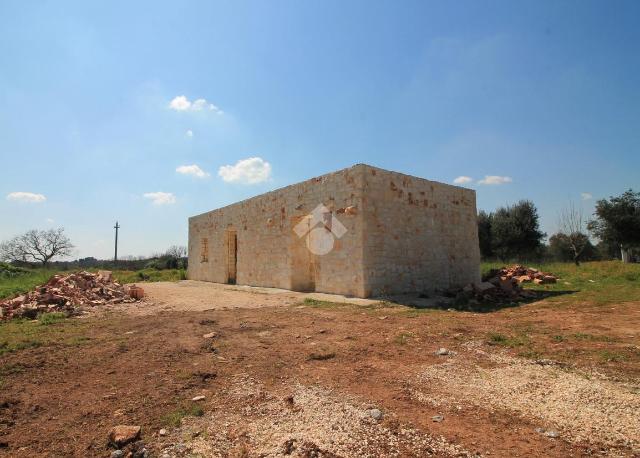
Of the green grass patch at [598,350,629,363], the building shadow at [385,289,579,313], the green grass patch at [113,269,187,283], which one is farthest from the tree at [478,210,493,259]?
the green grass patch at [598,350,629,363]

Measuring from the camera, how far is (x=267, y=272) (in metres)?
13.2

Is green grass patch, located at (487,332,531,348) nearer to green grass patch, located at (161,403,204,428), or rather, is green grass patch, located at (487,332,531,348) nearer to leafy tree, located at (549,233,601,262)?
green grass patch, located at (161,403,204,428)

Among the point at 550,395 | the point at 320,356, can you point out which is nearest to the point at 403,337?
the point at 320,356

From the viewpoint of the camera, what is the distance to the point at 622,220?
24.5 m

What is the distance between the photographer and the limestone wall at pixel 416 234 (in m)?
9.48

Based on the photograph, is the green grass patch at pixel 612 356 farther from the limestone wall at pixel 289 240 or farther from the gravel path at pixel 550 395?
the limestone wall at pixel 289 240

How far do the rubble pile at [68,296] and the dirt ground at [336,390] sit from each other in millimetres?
2381

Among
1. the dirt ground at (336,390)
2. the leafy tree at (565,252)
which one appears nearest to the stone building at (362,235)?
the dirt ground at (336,390)

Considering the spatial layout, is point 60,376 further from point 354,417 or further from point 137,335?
point 354,417

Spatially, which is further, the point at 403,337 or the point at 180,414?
the point at 403,337

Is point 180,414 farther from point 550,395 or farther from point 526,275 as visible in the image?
point 526,275

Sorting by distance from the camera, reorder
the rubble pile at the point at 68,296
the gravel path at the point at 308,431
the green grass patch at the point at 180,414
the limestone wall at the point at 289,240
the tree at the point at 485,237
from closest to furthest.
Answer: the gravel path at the point at 308,431 < the green grass patch at the point at 180,414 < the rubble pile at the point at 68,296 < the limestone wall at the point at 289,240 < the tree at the point at 485,237

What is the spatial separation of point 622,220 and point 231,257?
26.3 metres

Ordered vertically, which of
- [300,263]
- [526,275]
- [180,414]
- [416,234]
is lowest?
[180,414]
